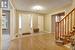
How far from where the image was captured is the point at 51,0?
245 inches

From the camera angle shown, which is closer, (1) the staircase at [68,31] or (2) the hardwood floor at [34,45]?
(2) the hardwood floor at [34,45]

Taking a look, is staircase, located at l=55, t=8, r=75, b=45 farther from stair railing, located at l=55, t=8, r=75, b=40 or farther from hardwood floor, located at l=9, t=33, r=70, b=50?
hardwood floor, located at l=9, t=33, r=70, b=50

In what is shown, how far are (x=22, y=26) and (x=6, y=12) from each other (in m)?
2.56

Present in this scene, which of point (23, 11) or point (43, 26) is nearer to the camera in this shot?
point (23, 11)

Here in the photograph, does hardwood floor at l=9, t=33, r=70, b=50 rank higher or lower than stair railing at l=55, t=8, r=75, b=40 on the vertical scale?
lower

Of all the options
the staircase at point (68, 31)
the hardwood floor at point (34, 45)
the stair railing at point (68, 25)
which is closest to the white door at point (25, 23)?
the hardwood floor at point (34, 45)

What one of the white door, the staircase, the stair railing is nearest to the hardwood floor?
the staircase

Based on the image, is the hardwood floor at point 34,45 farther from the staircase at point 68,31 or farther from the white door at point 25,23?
the white door at point 25,23

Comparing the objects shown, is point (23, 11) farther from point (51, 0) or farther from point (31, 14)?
point (51, 0)

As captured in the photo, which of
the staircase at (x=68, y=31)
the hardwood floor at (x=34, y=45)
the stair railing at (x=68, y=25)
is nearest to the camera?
the hardwood floor at (x=34, y=45)

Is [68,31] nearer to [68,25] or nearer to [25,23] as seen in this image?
[68,25]

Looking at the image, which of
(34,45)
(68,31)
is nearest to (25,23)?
(34,45)

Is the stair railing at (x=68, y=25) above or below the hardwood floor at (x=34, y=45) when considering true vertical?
above

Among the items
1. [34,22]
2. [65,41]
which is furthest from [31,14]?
[65,41]
